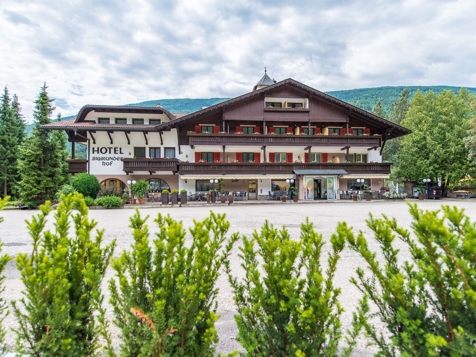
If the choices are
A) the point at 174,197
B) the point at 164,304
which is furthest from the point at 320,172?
the point at 164,304

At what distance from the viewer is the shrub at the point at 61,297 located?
4.73 ft

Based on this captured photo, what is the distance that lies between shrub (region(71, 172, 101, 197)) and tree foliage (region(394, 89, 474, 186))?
35.4 meters

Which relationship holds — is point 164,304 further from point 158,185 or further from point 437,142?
point 437,142

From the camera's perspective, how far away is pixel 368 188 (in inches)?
1166

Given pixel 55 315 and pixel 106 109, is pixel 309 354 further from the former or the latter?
pixel 106 109

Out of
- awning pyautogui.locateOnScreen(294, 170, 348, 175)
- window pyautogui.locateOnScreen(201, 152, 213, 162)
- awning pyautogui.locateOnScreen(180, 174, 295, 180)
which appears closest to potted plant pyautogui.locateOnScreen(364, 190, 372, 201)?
awning pyautogui.locateOnScreen(294, 170, 348, 175)

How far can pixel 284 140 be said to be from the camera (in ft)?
94.5

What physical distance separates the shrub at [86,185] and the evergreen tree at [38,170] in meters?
2.49

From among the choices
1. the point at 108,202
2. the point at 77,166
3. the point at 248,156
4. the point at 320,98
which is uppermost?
the point at 320,98

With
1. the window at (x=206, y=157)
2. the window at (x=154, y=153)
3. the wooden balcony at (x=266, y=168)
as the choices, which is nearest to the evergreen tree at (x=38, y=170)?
the window at (x=154, y=153)

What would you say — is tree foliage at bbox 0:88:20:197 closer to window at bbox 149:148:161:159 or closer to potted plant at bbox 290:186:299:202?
window at bbox 149:148:161:159

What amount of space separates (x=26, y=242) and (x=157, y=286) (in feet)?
27.9

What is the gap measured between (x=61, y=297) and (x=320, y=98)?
3212 centimetres

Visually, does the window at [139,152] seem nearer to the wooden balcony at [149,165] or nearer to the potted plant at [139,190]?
the wooden balcony at [149,165]
